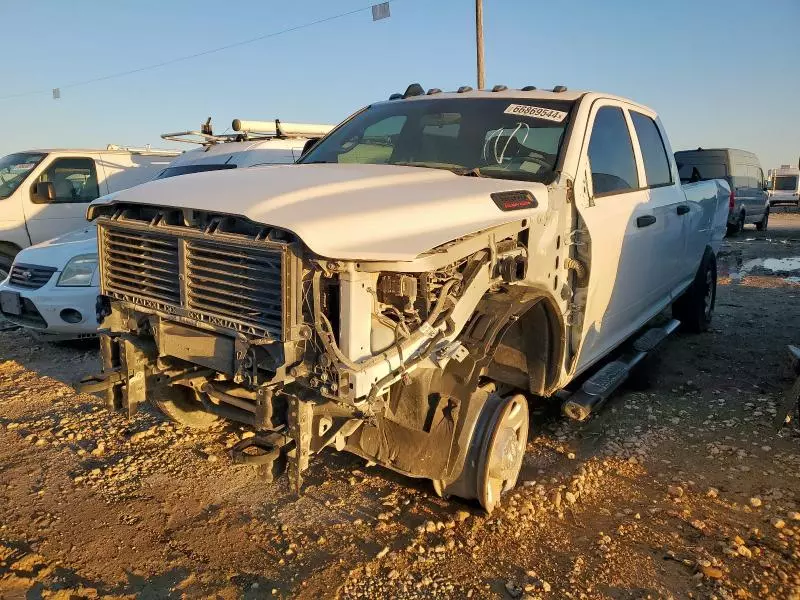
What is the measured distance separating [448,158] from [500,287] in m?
1.07

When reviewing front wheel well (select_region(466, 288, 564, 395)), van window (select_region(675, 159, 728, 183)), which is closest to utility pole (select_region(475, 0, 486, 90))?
van window (select_region(675, 159, 728, 183))

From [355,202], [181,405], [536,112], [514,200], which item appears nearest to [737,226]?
[536,112]

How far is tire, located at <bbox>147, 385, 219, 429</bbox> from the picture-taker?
3.60m

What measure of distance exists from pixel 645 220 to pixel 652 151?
0.92m

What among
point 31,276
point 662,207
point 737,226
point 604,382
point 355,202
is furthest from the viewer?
point 737,226

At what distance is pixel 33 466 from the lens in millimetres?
3693

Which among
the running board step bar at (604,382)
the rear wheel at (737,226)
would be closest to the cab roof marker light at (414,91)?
the running board step bar at (604,382)

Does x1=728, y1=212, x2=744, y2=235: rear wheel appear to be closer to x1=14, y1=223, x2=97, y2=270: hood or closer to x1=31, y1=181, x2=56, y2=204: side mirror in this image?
x1=31, y1=181, x2=56, y2=204: side mirror

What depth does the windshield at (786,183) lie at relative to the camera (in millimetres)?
31386

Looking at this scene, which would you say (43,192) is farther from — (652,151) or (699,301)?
(699,301)

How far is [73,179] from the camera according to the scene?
8562 millimetres

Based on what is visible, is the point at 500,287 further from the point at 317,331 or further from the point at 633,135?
the point at 633,135

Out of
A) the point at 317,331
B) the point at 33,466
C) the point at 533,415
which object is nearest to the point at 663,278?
the point at 533,415

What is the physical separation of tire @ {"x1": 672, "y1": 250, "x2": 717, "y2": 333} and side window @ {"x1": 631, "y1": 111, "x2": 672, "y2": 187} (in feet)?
5.60
